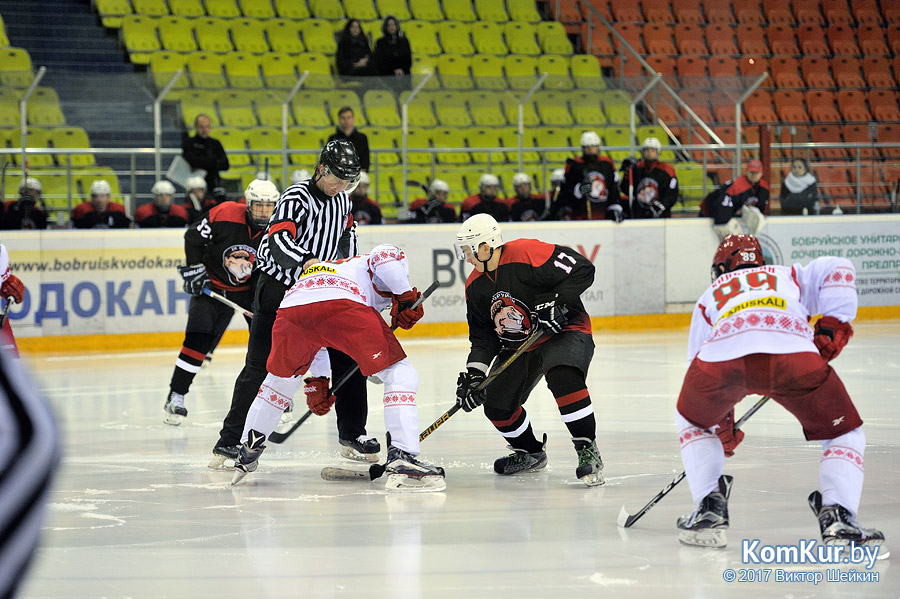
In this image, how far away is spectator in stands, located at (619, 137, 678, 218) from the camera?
37.7 ft

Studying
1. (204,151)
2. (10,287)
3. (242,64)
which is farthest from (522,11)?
(10,287)

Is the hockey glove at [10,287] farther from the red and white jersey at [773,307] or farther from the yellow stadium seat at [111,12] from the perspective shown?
the yellow stadium seat at [111,12]

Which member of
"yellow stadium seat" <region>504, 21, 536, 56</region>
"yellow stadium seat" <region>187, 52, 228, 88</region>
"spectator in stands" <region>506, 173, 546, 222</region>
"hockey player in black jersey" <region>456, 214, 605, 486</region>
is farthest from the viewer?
"yellow stadium seat" <region>504, 21, 536, 56</region>

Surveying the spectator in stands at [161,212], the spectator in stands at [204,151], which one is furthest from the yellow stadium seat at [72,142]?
the spectator in stands at [204,151]

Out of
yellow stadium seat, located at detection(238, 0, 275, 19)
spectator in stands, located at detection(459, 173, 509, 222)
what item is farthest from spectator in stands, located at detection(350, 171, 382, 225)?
yellow stadium seat, located at detection(238, 0, 275, 19)

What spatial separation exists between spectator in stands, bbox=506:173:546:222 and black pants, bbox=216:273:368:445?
640 cm

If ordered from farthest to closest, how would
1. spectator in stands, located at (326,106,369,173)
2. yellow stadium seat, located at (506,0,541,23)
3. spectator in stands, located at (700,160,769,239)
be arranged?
yellow stadium seat, located at (506,0,541,23) → spectator in stands, located at (700,160,769,239) → spectator in stands, located at (326,106,369,173)

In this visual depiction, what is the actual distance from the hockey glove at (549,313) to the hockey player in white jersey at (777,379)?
3.73 feet

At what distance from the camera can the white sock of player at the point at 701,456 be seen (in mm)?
3357

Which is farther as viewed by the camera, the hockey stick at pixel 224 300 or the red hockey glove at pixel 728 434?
the hockey stick at pixel 224 300

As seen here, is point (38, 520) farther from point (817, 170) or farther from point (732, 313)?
point (817, 170)

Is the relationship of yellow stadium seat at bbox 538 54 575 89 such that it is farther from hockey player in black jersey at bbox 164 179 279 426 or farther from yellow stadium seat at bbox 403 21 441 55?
hockey player in black jersey at bbox 164 179 279 426

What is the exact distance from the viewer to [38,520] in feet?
2.76

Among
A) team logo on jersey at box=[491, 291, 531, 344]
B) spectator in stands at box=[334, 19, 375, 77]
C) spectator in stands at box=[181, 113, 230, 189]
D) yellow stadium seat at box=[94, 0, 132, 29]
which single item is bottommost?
team logo on jersey at box=[491, 291, 531, 344]
